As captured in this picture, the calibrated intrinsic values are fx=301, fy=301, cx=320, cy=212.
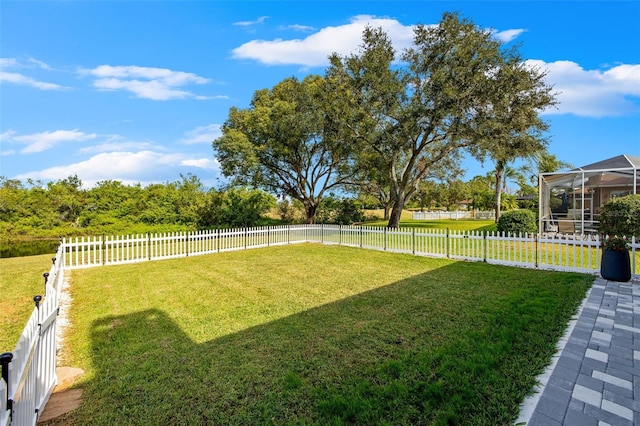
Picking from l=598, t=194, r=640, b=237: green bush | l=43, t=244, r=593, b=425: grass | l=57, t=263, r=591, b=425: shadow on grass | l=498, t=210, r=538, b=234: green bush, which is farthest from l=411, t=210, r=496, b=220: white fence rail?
l=57, t=263, r=591, b=425: shadow on grass

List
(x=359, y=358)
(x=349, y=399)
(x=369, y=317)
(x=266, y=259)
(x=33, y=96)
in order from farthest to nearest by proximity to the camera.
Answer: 1. (x=33, y=96)
2. (x=266, y=259)
3. (x=369, y=317)
4. (x=359, y=358)
5. (x=349, y=399)

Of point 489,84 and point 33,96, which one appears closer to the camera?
point 33,96

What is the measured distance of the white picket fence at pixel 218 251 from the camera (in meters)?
1.99

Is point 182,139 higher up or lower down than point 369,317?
higher up

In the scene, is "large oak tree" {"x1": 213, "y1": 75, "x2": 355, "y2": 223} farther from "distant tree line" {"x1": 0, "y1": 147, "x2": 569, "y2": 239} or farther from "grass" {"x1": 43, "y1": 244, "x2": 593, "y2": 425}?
"grass" {"x1": 43, "y1": 244, "x2": 593, "y2": 425}

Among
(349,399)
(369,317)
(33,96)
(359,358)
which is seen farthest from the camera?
(33,96)

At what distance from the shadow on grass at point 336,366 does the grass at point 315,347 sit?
14 mm

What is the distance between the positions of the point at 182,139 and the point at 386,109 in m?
12.7

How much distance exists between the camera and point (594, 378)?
2719 millimetres

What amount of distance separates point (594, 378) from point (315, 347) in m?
2.64

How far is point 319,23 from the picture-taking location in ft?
38.2

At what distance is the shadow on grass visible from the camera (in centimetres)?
237

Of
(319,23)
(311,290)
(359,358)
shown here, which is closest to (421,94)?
(319,23)

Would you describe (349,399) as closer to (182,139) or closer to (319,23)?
(319,23)
